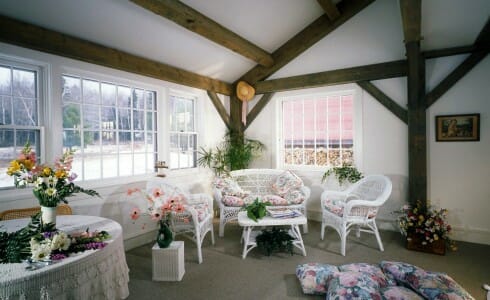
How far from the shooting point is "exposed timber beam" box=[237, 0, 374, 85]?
4289 millimetres

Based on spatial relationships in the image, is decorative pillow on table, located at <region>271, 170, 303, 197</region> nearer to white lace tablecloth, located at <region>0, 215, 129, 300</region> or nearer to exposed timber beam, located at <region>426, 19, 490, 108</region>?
exposed timber beam, located at <region>426, 19, 490, 108</region>

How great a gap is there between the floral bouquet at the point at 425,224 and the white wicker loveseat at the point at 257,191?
1.32 meters

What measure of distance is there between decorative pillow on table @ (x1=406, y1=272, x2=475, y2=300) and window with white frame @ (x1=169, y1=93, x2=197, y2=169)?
3583mm

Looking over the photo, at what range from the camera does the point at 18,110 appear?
9.30ft

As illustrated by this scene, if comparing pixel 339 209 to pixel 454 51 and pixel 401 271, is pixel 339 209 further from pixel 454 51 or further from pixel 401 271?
pixel 454 51

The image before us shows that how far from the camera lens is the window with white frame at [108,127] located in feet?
10.8

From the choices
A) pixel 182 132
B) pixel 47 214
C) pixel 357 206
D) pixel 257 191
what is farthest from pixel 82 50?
pixel 357 206

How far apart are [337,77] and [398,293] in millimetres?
3352

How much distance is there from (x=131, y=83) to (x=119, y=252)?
275cm

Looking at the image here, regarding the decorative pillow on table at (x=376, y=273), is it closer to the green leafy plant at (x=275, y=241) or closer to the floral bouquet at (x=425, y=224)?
the green leafy plant at (x=275, y=241)

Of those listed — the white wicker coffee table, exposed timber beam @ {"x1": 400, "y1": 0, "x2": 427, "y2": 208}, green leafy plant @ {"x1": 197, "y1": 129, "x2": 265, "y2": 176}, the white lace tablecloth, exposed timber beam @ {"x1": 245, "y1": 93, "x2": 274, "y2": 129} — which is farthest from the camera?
exposed timber beam @ {"x1": 245, "y1": 93, "x2": 274, "y2": 129}

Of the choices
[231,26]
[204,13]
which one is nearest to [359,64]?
[231,26]

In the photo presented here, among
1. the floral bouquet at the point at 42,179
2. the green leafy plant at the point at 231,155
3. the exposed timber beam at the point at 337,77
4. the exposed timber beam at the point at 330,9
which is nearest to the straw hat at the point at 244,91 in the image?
the exposed timber beam at the point at 337,77

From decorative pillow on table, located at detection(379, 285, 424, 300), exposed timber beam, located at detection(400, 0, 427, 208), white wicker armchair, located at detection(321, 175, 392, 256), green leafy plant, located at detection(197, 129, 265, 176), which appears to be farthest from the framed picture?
green leafy plant, located at detection(197, 129, 265, 176)
